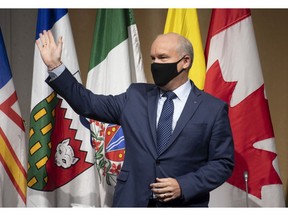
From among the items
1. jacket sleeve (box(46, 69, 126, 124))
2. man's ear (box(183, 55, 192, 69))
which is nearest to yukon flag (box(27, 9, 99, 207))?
jacket sleeve (box(46, 69, 126, 124))

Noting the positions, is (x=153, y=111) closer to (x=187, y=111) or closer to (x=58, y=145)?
(x=187, y=111)

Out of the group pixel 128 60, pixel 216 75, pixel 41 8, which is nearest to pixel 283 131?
pixel 216 75

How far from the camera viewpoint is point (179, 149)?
196 cm

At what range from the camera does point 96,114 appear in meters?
2.10

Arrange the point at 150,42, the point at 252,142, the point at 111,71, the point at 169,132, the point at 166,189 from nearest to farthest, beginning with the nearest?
the point at 166,189 < the point at 169,132 < the point at 252,142 < the point at 111,71 < the point at 150,42

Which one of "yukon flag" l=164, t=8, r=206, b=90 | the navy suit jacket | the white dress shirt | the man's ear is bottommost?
the navy suit jacket

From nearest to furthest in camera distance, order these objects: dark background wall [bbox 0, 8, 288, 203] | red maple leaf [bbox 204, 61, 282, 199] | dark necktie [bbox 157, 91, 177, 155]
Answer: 1. dark necktie [bbox 157, 91, 177, 155]
2. red maple leaf [bbox 204, 61, 282, 199]
3. dark background wall [bbox 0, 8, 288, 203]

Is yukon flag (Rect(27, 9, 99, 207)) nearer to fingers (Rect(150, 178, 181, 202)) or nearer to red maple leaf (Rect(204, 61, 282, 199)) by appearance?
red maple leaf (Rect(204, 61, 282, 199))

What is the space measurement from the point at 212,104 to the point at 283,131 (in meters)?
1.48

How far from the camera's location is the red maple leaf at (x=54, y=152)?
2.69 metres

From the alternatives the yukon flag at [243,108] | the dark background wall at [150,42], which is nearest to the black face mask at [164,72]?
the yukon flag at [243,108]

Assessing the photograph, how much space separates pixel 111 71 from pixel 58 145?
0.45m

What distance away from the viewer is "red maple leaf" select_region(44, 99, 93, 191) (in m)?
2.69

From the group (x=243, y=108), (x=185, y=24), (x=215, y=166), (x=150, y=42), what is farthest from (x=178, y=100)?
(x=150, y=42)
